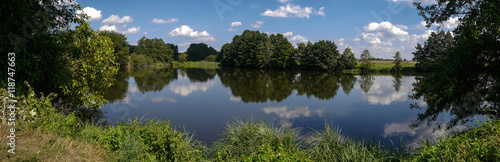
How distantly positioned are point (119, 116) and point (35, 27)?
618 centimetres

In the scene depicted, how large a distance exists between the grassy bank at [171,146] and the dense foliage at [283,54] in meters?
55.2

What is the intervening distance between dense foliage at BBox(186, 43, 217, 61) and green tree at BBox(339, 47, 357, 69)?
88142 mm

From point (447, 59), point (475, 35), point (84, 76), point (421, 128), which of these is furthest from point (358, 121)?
point (84, 76)

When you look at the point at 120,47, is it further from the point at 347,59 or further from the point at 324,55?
the point at 347,59

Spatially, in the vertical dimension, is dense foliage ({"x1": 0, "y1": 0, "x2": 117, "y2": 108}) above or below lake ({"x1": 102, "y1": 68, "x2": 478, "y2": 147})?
above

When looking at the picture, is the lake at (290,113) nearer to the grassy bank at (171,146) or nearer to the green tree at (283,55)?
the grassy bank at (171,146)

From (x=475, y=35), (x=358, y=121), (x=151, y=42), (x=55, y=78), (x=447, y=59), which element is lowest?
(x=358, y=121)

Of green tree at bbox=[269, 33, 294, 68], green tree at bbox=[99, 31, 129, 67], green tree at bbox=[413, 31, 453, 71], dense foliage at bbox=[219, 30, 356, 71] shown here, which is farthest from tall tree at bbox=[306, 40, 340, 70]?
green tree at bbox=[99, 31, 129, 67]

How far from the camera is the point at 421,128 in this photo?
13.0 metres

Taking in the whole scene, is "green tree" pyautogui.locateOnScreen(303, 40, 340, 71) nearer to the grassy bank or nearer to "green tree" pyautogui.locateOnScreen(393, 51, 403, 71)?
"green tree" pyautogui.locateOnScreen(393, 51, 403, 71)

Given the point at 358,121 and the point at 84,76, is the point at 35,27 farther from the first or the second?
the point at 358,121

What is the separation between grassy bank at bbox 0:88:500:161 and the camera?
4.85 meters

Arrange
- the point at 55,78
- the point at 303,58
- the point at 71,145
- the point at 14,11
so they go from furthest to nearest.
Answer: the point at 303,58 < the point at 55,78 < the point at 14,11 < the point at 71,145

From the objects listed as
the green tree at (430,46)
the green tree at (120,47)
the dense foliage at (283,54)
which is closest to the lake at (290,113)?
the dense foliage at (283,54)
